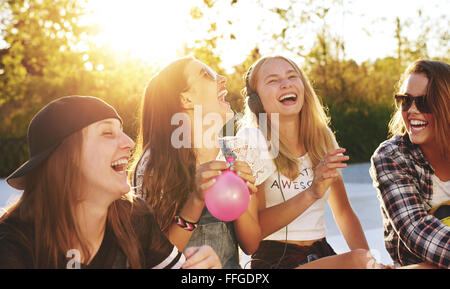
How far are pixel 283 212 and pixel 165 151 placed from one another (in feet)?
2.83

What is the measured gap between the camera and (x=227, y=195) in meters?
2.66

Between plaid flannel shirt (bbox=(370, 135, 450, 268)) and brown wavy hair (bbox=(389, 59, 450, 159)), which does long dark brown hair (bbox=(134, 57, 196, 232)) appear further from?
brown wavy hair (bbox=(389, 59, 450, 159))

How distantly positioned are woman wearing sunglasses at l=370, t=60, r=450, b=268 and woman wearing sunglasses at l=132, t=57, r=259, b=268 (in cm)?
90

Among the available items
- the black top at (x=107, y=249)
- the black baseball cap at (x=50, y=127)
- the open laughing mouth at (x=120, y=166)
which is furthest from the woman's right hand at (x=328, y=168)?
the black baseball cap at (x=50, y=127)

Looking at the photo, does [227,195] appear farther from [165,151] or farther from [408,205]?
[408,205]

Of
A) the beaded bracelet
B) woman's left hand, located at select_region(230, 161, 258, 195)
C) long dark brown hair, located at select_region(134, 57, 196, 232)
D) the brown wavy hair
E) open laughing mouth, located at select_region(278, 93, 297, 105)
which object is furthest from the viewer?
open laughing mouth, located at select_region(278, 93, 297, 105)

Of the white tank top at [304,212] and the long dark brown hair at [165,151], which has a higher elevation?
the long dark brown hair at [165,151]

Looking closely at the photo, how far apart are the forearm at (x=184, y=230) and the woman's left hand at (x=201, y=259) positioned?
458 mm

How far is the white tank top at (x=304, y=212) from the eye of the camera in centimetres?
341

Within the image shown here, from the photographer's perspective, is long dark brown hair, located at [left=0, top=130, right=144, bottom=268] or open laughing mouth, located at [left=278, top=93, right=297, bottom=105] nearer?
long dark brown hair, located at [left=0, top=130, right=144, bottom=268]

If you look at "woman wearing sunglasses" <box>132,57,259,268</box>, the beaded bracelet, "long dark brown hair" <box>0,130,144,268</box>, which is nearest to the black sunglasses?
"woman wearing sunglasses" <box>132,57,259,268</box>

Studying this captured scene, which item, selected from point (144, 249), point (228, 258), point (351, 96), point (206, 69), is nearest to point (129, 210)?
point (144, 249)

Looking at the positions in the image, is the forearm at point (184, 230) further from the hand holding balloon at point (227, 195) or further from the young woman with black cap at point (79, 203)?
the young woman with black cap at point (79, 203)

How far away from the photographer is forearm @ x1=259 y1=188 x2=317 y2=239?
3.09m
